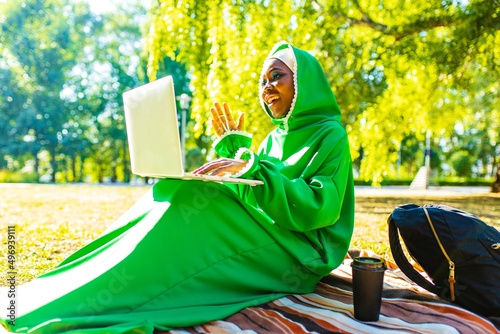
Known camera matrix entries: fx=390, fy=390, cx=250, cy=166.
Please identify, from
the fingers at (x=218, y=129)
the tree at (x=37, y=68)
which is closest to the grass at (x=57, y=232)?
the fingers at (x=218, y=129)

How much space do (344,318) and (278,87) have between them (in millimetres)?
1319

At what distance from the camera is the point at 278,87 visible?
2330 mm

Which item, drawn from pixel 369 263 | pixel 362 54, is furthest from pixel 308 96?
pixel 362 54

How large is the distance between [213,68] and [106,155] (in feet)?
80.3

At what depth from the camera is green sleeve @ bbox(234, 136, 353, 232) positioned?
175 centimetres

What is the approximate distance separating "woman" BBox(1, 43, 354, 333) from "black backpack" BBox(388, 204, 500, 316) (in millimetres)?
384

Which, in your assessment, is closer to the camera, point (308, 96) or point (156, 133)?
point (156, 133)

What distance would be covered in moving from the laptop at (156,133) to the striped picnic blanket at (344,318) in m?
0.65

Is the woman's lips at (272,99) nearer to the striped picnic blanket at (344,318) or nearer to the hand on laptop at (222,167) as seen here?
the hand on laptop at (222,167)

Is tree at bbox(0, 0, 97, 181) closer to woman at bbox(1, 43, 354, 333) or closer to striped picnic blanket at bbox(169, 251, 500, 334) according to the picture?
woman at bbox(1, 43, 354, 333)

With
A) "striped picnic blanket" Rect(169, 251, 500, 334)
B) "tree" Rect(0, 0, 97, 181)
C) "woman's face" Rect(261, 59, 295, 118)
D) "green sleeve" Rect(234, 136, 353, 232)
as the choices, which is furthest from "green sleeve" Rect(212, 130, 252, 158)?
"tree" Rect(0, 0, 97, 181)

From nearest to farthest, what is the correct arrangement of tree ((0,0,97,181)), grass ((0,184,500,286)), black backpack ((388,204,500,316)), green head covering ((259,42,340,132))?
1. black backpack ((388,204,500,316))
2. green head covering ((259,42,340,132))
3. grass ((0,184,500,286))
4. tree ((0,0,97,181))

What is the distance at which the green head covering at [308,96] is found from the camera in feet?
7.45

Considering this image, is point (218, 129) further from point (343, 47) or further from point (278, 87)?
point (343, 47)
